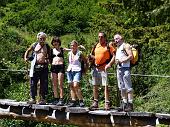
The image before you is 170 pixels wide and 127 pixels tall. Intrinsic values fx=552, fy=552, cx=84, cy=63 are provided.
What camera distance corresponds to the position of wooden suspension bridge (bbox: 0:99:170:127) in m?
11.3

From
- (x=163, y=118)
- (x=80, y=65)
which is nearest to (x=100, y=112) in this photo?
(x=80, y=65)

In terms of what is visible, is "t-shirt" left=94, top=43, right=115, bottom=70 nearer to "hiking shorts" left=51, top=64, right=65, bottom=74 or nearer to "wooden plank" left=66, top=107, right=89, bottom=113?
"hiking shorts" left=51, top=64, right=65, bottom=74

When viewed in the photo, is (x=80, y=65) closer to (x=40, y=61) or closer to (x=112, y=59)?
(x=112, y=59)

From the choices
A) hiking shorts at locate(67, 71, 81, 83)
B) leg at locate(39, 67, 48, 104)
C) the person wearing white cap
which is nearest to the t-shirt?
hiking shorts at locate(67, 71, 81, 83)

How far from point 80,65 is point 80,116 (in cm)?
122

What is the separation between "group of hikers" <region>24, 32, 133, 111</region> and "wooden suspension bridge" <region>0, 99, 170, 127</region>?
20cm

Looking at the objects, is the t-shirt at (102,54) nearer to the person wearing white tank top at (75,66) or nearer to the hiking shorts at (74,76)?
the person wearing white tank top at (75,66)

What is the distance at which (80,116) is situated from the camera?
12.4 metres

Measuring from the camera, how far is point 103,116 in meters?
11.9

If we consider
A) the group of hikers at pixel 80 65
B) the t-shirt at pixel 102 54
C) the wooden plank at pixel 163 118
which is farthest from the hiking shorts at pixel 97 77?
the wooden plank at pixel 163 118

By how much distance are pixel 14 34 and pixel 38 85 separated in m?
15.9

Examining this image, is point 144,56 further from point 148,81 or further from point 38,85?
point 38,85

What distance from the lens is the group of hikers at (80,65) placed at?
11281mm

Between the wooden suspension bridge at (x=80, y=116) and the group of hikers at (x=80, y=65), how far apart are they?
197 millimetres
